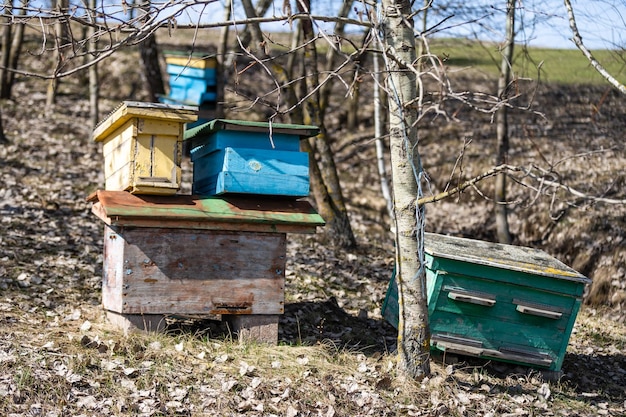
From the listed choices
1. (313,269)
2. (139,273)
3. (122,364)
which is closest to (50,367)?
(122,364)

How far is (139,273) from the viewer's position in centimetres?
568

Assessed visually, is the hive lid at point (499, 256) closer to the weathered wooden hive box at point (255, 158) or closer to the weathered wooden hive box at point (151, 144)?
the weathered wooden hive box at point (255, 158)

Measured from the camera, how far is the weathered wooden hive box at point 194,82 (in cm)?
1240

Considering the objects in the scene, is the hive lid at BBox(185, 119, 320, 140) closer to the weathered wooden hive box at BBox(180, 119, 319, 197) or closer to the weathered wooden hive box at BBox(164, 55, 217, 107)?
the weathered wooden hive box at BBox(180, 119, 319, 197)

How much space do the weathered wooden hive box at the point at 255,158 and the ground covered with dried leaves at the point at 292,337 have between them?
1.32 m

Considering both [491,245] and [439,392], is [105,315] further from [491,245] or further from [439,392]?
[491,245]

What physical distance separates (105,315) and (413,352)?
2.81 m

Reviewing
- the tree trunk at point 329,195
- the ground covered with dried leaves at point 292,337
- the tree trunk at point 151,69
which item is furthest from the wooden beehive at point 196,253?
the tree trunk at point 151,69

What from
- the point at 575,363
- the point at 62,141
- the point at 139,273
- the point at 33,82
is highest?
the point at 33,82

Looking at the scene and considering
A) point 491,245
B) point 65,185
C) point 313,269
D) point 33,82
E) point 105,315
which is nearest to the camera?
point 105,315

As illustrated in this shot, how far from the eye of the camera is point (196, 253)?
231 inches

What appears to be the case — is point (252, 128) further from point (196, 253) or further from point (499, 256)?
point (499, 256)

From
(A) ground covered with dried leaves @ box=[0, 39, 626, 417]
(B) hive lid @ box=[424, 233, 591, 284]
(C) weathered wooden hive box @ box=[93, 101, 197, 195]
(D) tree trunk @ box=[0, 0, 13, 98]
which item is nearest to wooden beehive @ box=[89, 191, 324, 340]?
(C) weathered wooden hive box @ box=[93, 101, 197, 195]

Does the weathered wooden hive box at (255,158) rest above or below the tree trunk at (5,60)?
below
